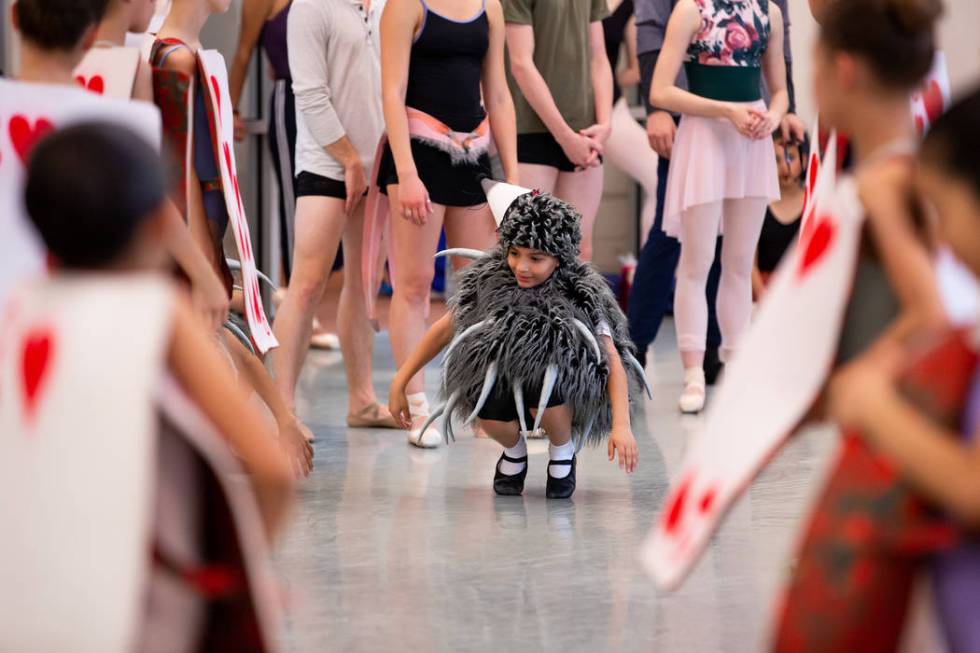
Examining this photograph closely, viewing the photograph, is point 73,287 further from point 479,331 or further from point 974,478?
point 479,331

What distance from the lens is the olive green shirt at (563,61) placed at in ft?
→ 14.8

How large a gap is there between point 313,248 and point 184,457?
256cm

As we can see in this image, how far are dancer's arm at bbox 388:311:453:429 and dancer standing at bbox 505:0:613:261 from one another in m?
1.27

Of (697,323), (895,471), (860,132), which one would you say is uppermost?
Answer: (860,132)

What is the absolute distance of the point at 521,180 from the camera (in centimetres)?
449

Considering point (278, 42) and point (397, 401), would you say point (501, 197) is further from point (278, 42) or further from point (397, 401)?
point (278, 42)

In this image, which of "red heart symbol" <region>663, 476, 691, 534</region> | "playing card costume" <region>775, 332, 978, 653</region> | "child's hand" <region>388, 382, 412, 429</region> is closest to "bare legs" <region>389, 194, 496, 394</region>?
"child's hand" <region>388, 382, 412, 429</region>

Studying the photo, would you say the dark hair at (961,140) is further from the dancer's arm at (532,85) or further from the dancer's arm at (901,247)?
the dancer's arm at (532,85)

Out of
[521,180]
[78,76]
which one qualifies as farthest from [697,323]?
[78,76]

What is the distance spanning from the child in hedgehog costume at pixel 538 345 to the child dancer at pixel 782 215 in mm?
1979

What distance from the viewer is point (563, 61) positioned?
15.0 ft

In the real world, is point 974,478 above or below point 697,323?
above

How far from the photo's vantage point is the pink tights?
14.9 ft

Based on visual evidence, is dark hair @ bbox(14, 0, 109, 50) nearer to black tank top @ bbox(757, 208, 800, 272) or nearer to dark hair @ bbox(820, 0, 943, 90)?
dark hair @ bbox(820, 0, 943, 90)
